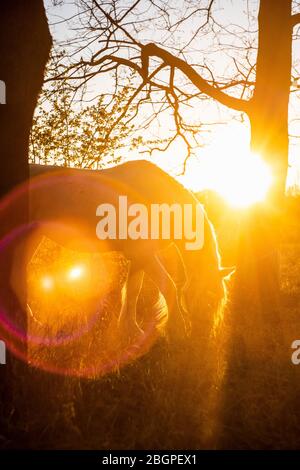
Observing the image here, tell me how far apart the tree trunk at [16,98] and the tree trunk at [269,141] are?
428 centimetres

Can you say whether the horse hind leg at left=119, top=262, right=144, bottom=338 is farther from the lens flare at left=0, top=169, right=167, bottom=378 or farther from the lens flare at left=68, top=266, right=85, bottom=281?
the lens flare at left=68, top=266, right=85, bottom=281

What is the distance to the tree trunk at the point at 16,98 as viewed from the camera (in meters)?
3.09

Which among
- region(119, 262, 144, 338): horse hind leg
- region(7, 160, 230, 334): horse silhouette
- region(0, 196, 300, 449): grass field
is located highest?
region(7, 160, 230, 334): horse silhouette

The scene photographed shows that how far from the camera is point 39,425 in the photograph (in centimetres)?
278

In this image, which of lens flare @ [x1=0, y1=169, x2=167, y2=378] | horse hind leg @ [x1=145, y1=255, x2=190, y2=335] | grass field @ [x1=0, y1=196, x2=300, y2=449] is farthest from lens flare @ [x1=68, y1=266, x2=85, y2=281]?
horse hind leg @ [x1=145, y1=255, x2=190, y2=335]

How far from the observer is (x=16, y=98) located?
322cm

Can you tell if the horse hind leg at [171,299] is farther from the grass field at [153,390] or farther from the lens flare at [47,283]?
the lens flare at [47,283]

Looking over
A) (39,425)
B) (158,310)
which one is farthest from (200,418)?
(158,310)

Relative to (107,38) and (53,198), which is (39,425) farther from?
(107,38)

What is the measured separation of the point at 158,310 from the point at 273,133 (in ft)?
11.2

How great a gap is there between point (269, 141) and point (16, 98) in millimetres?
4620

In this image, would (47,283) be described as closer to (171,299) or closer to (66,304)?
(66,304)

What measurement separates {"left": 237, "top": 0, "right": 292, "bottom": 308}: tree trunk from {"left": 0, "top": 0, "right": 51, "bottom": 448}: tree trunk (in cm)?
428

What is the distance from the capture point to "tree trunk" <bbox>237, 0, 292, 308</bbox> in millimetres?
6723
